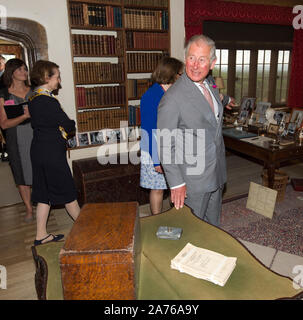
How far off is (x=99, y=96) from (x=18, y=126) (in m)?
1.18

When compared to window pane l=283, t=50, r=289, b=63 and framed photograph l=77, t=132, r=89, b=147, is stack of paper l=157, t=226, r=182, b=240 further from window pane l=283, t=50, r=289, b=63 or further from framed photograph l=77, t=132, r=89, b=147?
window pane l=283, t=50, r=289, b=63

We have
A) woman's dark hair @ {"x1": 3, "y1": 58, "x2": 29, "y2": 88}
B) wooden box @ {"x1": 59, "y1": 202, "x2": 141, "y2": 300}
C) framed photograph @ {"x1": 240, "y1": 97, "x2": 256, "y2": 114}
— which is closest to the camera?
wooden box @ {"x1": 59, "y1": 202, "x2": 141, "y2": 300}

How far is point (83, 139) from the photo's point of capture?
4.04 metres

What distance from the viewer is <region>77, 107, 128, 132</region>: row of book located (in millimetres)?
3939

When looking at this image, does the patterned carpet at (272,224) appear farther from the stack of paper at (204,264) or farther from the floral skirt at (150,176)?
the stack of paper at (204,264)

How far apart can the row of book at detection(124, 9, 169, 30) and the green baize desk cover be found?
128 inches

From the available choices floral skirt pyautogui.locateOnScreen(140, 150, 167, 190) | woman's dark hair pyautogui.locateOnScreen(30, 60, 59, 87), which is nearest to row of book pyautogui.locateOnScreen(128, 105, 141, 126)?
floral skirt pyautogui.locateOnScreen(140, 150, 167, 190)

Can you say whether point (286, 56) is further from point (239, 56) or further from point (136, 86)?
point (136, 86)

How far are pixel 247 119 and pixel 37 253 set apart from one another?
3712 millimetres

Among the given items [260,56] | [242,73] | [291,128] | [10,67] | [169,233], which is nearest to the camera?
[169,233]

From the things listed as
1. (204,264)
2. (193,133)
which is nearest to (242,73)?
(193,133)

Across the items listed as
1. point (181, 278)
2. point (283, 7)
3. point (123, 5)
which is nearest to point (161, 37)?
point (123, 5)

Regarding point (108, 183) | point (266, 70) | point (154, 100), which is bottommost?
point (108, 183)
